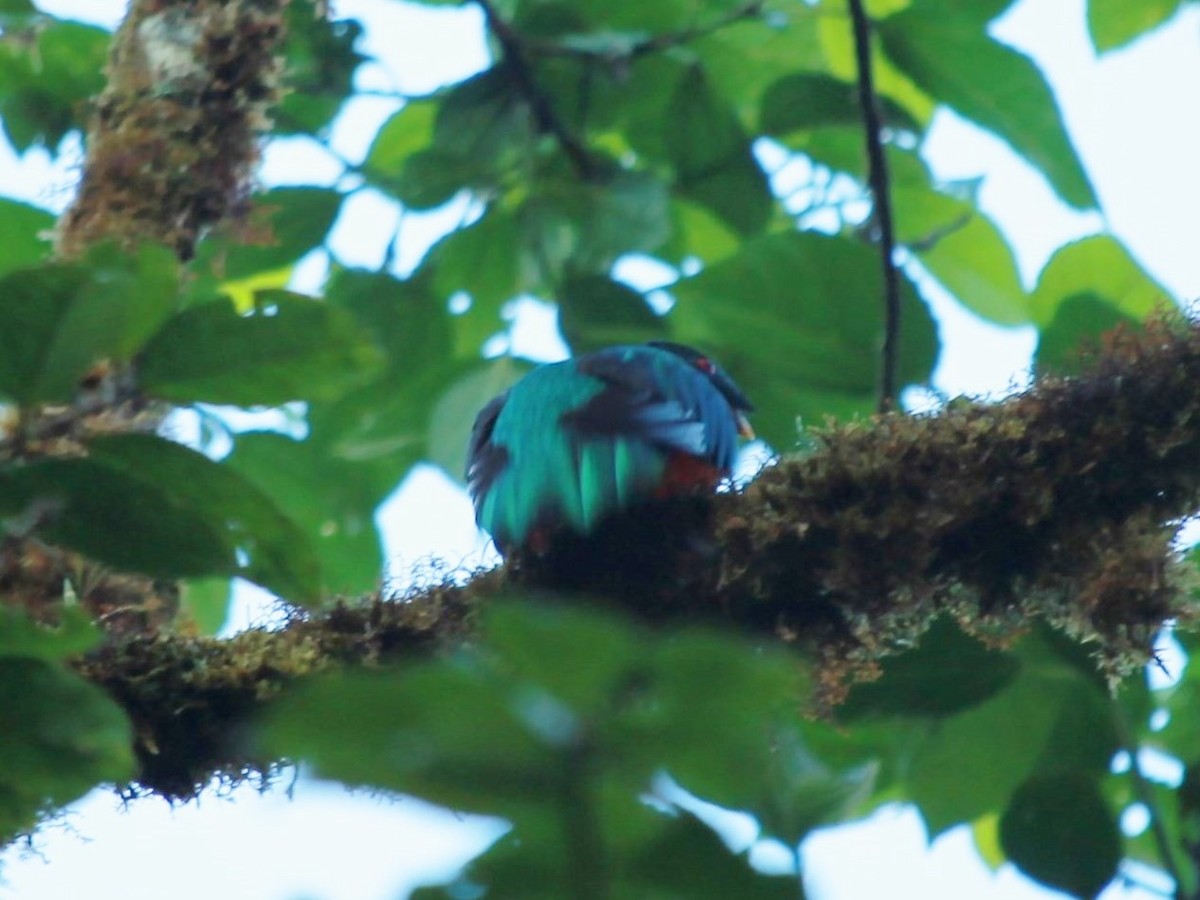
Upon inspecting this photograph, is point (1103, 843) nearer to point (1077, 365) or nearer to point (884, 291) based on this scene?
point (1077, 365)

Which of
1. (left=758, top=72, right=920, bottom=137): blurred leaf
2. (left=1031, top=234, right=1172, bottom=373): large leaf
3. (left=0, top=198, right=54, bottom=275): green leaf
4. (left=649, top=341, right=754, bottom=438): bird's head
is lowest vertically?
(left=1031, top=234, right=1172, bottom=373): large leaf

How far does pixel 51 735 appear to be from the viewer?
4.29 ft

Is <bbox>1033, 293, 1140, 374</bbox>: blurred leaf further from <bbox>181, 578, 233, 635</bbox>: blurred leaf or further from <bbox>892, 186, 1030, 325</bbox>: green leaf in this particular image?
<bbox>181, 578, 233, 635</bbox>: blurred leaf

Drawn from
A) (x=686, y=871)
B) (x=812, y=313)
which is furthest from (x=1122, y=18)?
(x=686, y=871)

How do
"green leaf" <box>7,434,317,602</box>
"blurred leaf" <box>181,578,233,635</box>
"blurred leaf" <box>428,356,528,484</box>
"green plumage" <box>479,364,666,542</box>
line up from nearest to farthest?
1. "green leaf" <box>7,434,317,602</box>
2. "green plumage" <box>479,364,666,542</box>
3. "blurred leaf" <box>428,356,528,484</box>
4. "blurred leaf" <box>181,578,233,635</box>

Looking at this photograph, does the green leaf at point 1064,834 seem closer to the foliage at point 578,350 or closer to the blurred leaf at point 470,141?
the foliage at point 578,350

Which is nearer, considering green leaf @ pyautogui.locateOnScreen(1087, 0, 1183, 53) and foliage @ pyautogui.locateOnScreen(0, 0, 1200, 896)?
foliage @ pyautogui.locateOnScreen(0, 0, 1200, 896)

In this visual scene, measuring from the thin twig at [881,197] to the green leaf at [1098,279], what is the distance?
1.28 feet

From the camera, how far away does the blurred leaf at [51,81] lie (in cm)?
450

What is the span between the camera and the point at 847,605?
252cm

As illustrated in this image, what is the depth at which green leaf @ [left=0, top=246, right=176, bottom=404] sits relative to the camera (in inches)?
59.1

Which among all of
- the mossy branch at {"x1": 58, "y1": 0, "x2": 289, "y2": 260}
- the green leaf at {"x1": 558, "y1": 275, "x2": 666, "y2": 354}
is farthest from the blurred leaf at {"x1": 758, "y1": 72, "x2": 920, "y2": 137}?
the mossy branch at {"x1": 58, "y1": 0, "x2": 289, "y2": 260}

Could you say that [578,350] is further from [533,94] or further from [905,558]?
[905,558]

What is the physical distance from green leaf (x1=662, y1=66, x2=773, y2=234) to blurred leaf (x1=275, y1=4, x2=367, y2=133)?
1.09 meters
